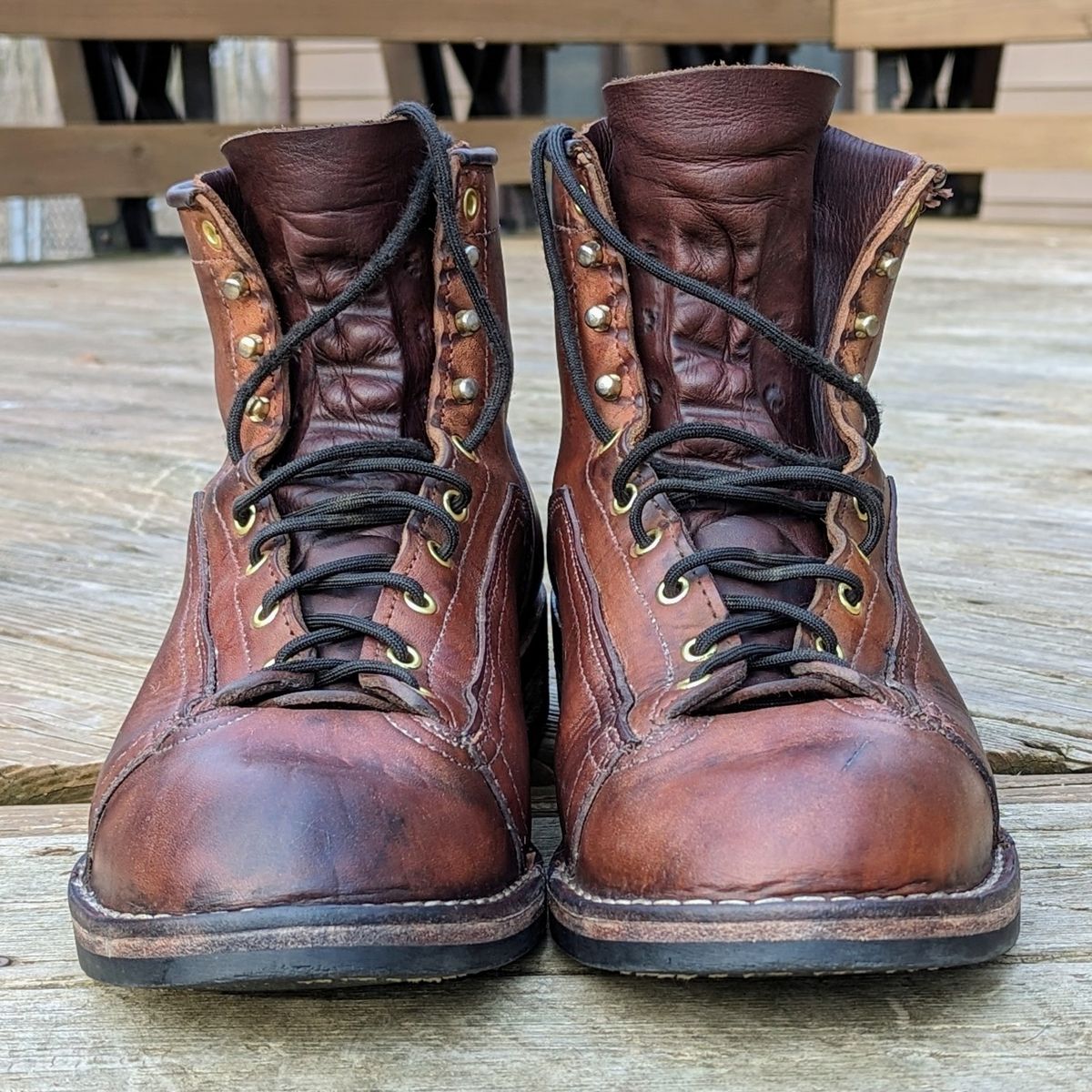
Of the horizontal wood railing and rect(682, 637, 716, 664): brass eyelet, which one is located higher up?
rect(682, 637, 716, 664): brass eyelet

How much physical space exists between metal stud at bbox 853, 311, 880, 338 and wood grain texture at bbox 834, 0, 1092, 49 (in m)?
5.56

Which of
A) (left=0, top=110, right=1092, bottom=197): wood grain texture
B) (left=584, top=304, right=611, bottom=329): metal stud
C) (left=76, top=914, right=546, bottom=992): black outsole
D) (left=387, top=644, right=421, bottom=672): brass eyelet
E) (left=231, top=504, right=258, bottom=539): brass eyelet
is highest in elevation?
(left=584, top=304, right=611, bottom=329): metal stud

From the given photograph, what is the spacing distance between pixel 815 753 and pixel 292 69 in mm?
8975

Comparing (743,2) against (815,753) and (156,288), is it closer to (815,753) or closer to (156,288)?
(156,288)

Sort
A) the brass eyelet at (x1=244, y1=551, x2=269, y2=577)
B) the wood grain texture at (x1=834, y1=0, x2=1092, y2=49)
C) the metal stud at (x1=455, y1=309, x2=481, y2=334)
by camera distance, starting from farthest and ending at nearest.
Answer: the wood grain texture at (x1=834, y1=0, x2=1092, y2=49) < the metal stud at (x1=455, y1=309, x2=481, y2=334) < the brass eyelet at (x1=244, y1=551, x2=269, y2=577)

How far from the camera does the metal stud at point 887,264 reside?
3.50ft

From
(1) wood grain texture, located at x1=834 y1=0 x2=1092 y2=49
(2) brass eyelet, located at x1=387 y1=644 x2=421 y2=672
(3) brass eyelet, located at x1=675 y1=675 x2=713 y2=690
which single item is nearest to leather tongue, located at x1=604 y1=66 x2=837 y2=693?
(3) brass eyelet, located at x1=675 y1=675 x2=713 y2=690

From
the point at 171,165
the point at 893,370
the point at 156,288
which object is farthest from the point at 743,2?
the point at 893,370

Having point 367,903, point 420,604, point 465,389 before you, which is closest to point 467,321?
point 465,389

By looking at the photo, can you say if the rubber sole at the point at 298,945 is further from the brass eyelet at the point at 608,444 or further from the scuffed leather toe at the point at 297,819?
the brass eyelet at the point at 608,444

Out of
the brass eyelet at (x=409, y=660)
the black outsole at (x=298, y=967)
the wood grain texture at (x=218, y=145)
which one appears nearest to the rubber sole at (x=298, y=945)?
the black outsole at (x=298, y=967)

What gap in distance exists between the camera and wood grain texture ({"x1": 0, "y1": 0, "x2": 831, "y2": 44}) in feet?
16.0

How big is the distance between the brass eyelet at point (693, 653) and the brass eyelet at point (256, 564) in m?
0.32

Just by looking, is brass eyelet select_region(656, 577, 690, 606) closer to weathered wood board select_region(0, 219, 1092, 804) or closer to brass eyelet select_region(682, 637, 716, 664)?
brass eyelet select_region(682, 637, 716, 664)
